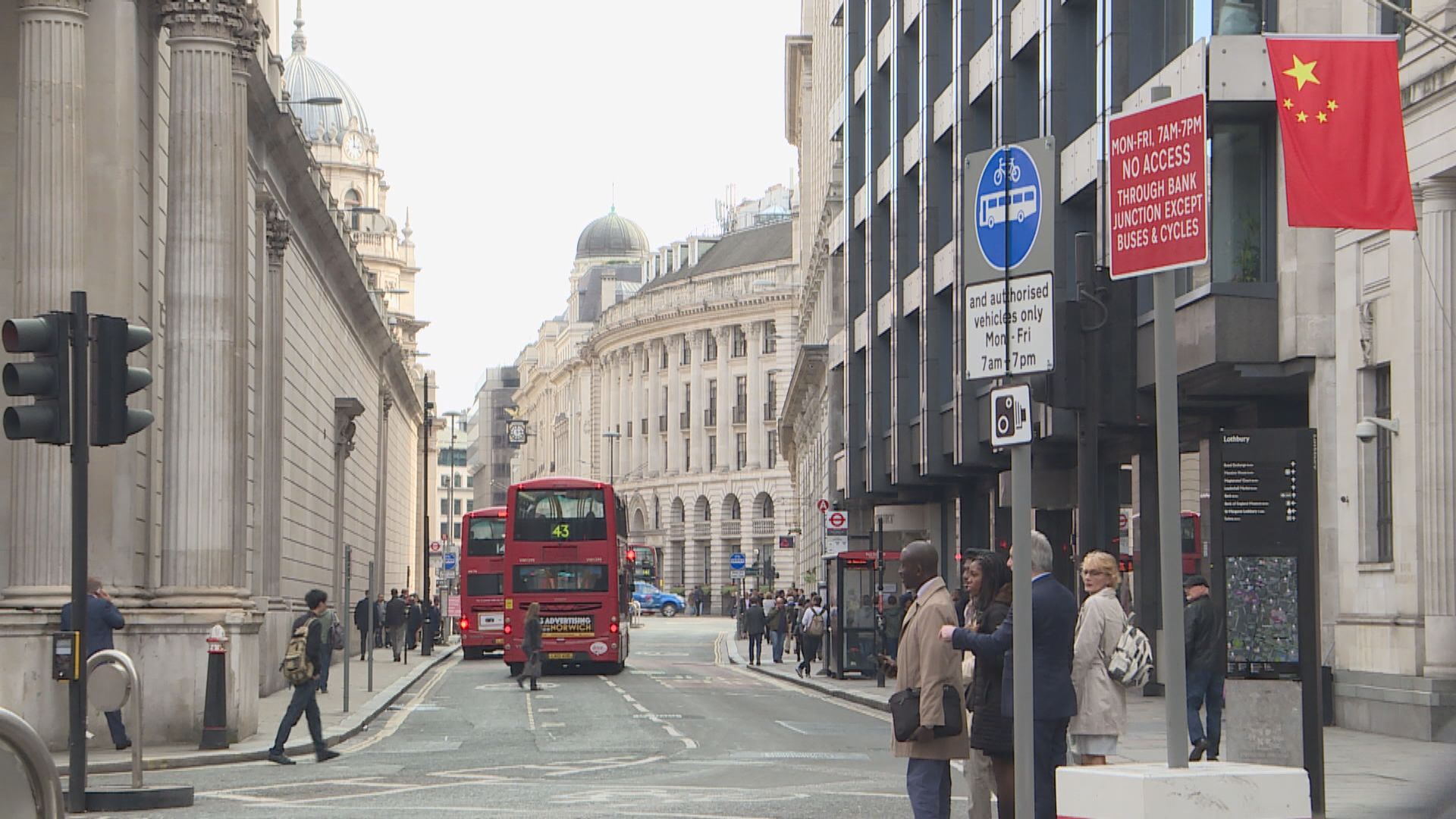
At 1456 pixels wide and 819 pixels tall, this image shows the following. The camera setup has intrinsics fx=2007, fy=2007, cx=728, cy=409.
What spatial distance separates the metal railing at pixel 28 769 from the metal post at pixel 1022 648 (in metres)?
4.19

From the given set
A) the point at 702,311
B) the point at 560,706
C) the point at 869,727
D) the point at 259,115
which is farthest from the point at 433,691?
the point at 702,311

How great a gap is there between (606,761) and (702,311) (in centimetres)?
10871

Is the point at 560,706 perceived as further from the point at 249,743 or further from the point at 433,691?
the point at 249,743

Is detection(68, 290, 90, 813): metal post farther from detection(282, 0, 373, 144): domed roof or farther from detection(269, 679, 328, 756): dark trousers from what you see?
detection(282, 0, 373, 144): domed roof

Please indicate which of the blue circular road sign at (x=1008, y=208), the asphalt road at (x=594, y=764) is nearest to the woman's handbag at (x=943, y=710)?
the blue circular road sign at (x=1008, y=208)

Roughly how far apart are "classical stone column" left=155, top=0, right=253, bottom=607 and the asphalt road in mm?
2588

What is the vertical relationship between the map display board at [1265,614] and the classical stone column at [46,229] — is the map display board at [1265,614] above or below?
below

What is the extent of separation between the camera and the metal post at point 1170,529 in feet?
26.2

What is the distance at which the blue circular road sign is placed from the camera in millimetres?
9555

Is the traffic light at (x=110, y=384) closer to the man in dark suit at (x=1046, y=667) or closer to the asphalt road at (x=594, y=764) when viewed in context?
the asphalt road at (x=594, y=764)

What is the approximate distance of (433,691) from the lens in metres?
36.3

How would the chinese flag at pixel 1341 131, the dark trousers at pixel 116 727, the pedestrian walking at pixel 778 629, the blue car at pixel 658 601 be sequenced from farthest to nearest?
the blue car at pixel 658 601 → the pedestrian walking at pixel 778 629 → the dark trousers at pixel 116 727 → the chinese flag at pixel 1341 131

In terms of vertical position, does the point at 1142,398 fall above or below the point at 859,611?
above

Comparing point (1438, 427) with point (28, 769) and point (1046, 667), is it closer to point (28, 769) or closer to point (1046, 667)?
point (1046, 667)
